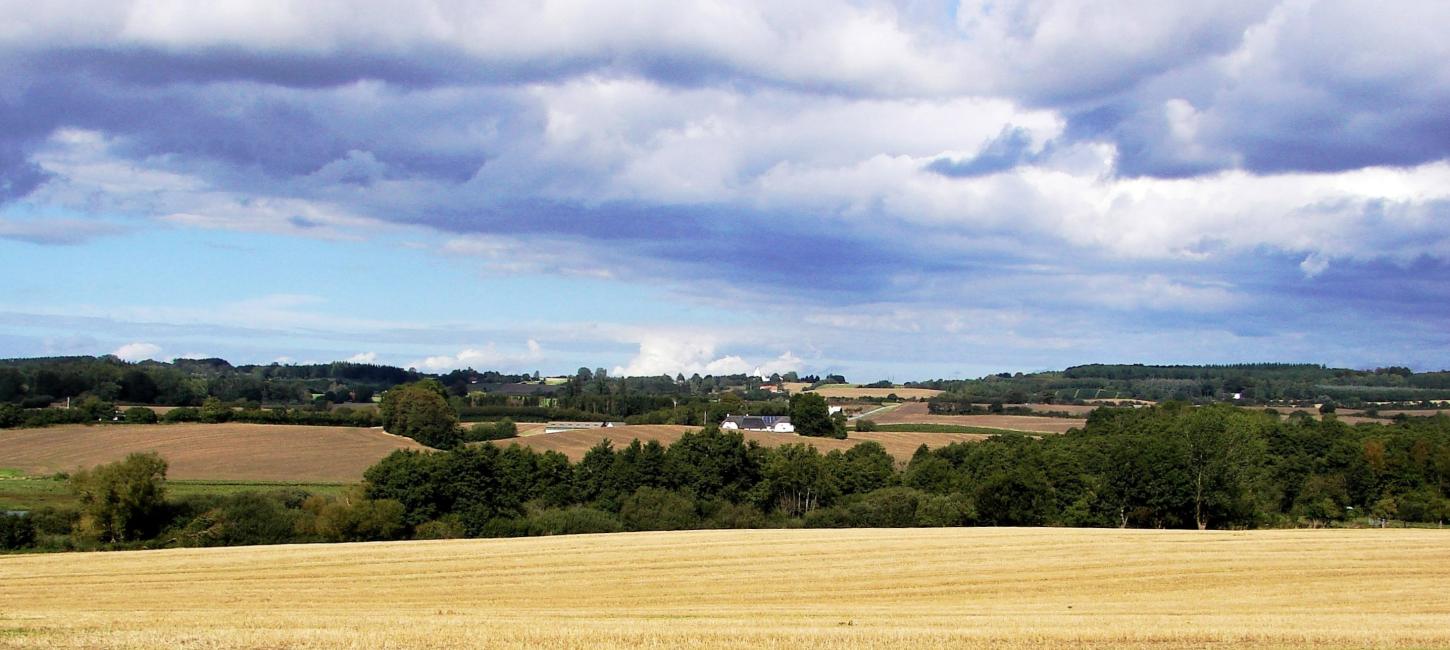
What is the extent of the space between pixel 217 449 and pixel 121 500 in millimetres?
33936

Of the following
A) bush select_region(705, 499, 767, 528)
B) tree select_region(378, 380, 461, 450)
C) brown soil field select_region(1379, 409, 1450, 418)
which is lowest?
bush select_region(705, 499, 767, 528)

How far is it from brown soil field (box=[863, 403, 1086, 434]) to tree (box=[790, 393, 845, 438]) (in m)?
17.6

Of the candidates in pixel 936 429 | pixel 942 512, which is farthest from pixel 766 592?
pixel 936 429

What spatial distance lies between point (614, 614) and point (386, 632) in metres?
8.50

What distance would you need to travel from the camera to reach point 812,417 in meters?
125

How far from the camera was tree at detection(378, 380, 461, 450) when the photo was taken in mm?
113188

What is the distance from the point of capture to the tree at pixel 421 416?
113188 millimetres

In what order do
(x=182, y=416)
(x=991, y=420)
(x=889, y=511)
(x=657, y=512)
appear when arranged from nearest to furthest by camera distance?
(x=657, y=512) → (x=889, y=511) → (x=182, y=416) → (x=991, y=420)

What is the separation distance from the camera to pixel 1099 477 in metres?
75.9

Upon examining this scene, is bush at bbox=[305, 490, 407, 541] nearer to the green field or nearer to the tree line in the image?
the tree line

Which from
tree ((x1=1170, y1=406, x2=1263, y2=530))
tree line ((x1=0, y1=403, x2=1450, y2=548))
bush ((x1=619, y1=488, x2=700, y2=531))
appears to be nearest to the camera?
tree line ((x1=0, y1=403, x2=1450, y2=548))

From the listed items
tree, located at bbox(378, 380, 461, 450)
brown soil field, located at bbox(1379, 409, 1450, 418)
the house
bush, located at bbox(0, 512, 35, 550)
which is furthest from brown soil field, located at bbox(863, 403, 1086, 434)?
bush, located at bbox(0, 512, 35, 550)

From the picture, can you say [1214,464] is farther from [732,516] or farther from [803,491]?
[732,516]

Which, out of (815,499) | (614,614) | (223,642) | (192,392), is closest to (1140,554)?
(614,614)
